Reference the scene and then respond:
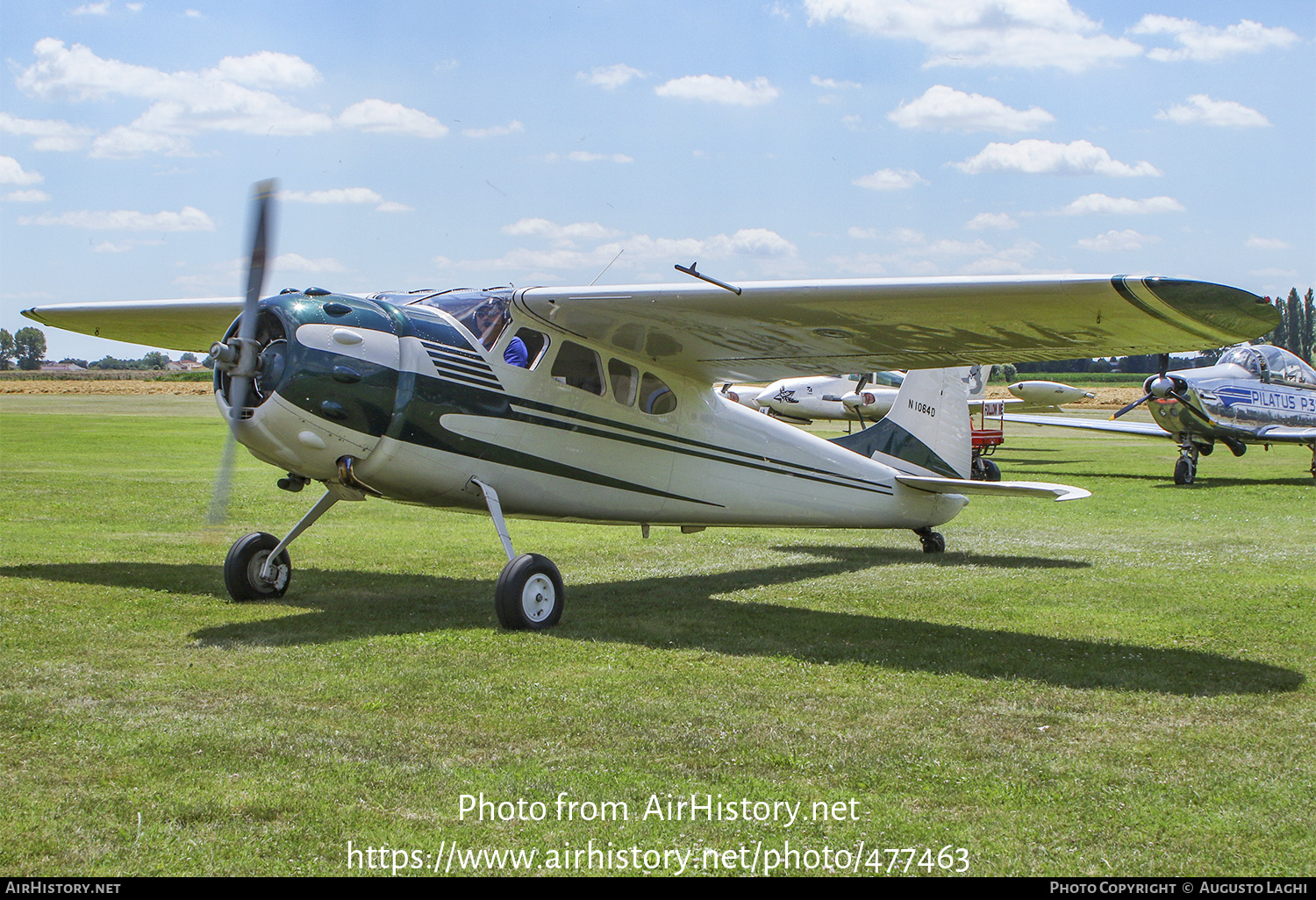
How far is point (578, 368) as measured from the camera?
352 inches

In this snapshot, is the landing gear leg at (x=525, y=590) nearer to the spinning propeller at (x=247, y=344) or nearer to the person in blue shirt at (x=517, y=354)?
the person in blue shirt at (x=517, y=354)

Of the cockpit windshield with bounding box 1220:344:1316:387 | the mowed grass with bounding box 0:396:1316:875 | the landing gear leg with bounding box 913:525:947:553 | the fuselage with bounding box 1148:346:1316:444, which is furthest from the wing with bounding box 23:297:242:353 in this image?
the cockpit windshield with bounding box 1220:344:1316:387

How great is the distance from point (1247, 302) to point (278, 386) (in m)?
5.92

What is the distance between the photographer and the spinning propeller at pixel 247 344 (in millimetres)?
7242

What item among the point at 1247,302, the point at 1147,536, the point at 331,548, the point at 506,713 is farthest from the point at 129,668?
the point at 1147,536

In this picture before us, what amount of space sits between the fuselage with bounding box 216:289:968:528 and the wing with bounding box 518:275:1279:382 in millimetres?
393

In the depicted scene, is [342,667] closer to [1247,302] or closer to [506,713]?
[506,713]

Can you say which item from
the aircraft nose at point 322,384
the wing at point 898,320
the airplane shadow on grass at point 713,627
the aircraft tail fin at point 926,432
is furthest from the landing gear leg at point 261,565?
the aircraft tail fin at point 926,432

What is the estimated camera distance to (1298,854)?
3.88 metres

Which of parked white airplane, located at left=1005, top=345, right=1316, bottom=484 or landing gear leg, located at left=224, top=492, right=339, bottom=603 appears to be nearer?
landing gear leg, located at left=224, top=492, right=339, bottom=603

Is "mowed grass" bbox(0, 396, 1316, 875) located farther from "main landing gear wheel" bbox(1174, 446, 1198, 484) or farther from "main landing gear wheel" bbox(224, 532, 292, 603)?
"main landing gear wheel" bbox(1174, 446, 1198, 484)

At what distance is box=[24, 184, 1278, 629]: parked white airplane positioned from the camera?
7059mm

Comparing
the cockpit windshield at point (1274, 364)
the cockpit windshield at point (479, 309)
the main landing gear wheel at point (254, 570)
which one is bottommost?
the main landing gear wheel at point (254, 570)

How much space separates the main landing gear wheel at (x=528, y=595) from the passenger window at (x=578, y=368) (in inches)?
62.7
